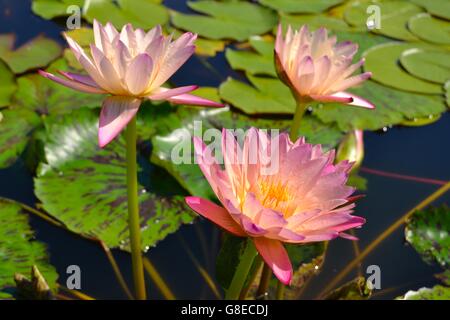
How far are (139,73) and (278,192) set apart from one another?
0.97ft

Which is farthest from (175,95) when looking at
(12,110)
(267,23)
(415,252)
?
(267,23)

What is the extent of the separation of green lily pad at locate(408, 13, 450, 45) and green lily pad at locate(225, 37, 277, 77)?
2.37ft

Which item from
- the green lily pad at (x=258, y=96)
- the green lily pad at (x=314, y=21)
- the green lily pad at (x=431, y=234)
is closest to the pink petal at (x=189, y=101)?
the green lily pad at (x=431, y=234)

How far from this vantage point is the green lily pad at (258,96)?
6.55 ft

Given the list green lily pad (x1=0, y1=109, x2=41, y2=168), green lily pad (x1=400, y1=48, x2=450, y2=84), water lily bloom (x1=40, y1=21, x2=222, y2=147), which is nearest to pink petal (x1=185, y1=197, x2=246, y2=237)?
water lily bloom (x1=40, y1=21, x2=222, y2=147)

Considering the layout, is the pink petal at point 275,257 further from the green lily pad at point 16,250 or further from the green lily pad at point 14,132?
the green lily pad at point 14,132

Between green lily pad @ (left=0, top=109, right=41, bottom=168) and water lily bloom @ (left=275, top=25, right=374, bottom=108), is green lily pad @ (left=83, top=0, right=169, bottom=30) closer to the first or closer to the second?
green lily pad @ (left=0, top=109, right=41, bottom=168)

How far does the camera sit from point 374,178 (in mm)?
1828

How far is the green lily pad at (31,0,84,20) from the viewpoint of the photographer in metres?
2.46

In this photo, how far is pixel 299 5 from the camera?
2.73 m

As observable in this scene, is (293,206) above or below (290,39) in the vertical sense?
below

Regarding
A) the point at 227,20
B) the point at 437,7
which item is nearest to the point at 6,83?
the point at 227,20

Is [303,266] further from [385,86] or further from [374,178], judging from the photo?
[385,86]
